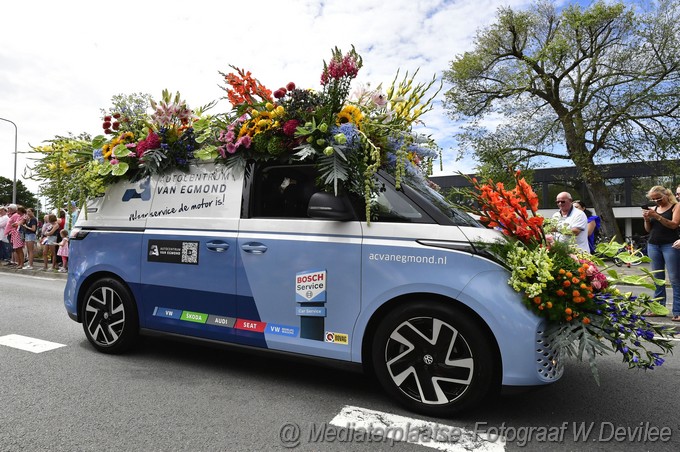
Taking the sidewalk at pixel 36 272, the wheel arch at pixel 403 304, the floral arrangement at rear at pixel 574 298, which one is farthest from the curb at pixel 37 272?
the floral arrangement at rear at pixel 574 298

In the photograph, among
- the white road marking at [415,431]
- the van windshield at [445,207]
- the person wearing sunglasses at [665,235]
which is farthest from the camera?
the person wearing sunglasses at [665,235]

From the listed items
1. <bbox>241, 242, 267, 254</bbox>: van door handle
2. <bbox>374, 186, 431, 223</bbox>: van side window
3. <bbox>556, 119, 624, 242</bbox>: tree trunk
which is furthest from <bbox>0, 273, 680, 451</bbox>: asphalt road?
<bbox>556, 119, 624, 242</bbox>: tree trunk

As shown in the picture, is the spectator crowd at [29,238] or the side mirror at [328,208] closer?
the side mirror at [328,208]

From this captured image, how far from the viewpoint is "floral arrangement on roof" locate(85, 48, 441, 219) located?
10.8ft

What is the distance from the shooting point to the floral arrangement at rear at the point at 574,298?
9.02 ft

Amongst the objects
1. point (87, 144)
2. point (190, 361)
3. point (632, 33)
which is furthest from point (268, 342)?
point (632, 33)

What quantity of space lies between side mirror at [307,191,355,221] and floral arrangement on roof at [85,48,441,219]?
0.10 metres

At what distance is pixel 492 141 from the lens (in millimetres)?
24891

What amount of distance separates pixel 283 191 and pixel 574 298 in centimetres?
217

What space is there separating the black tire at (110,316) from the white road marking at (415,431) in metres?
2.30

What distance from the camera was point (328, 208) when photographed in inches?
127

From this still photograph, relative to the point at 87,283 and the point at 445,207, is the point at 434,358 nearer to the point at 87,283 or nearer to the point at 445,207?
the point at 445,207

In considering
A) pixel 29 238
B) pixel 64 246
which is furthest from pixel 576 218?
pixel 29 238

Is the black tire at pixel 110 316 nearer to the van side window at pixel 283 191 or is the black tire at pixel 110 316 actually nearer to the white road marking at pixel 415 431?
the van side window at pixel 283 191
